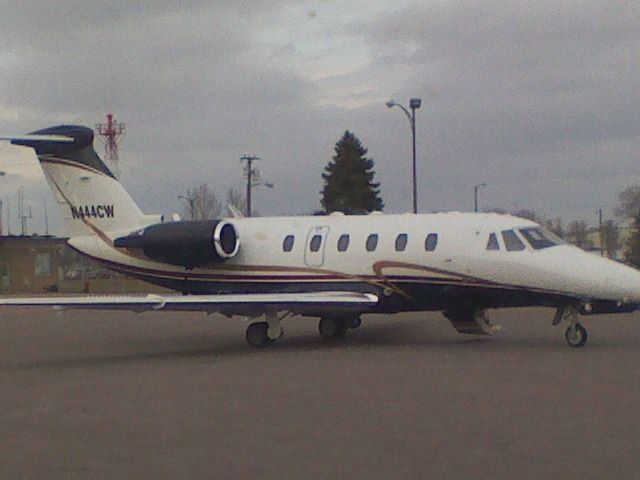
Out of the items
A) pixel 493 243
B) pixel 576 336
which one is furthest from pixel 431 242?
pixel 576 336

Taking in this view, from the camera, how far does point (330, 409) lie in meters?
11.4

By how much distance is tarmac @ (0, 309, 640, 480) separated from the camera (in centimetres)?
839

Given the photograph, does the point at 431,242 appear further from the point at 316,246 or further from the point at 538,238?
the point at 316,246

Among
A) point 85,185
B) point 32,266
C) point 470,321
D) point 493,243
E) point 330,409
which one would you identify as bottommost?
point 330,409

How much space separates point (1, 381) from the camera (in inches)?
609

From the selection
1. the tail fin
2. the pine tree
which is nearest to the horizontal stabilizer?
the tail fin

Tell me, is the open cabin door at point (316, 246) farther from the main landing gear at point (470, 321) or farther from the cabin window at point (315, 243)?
the main landing gear at point (470, 321)

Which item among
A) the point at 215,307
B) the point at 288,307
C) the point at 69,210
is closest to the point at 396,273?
the point at 288,307

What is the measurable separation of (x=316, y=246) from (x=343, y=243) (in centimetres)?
68

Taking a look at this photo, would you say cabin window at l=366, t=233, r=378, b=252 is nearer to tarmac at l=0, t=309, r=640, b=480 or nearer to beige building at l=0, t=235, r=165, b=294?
tarmac at l=0, t=309, r=640, b=480

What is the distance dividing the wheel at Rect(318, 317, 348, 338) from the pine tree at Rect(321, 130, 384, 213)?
3609 centimetres

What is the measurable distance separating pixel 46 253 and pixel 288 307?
51.0 m

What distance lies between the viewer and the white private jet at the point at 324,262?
18172 mm

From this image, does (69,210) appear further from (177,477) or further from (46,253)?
(46,253)
